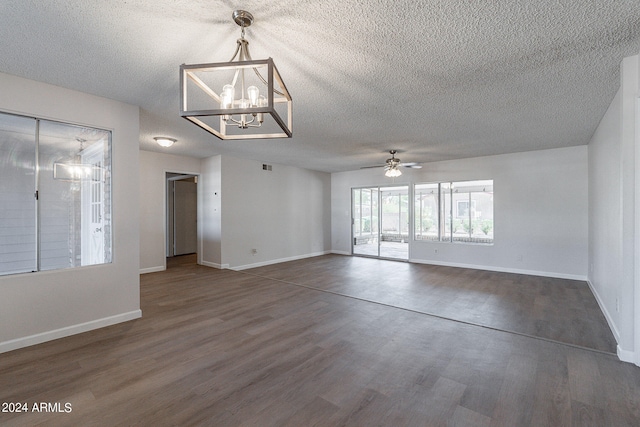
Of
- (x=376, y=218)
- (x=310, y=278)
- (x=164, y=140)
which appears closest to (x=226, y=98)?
(x=164, y=140)

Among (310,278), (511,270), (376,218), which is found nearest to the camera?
(310,278)

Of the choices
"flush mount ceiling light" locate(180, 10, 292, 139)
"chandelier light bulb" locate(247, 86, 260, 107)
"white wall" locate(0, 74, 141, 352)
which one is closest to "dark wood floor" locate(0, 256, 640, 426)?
"white wall" locate(0, 74, 141, 352)

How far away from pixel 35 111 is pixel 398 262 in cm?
729

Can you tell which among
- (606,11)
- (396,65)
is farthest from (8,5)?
(606,11)

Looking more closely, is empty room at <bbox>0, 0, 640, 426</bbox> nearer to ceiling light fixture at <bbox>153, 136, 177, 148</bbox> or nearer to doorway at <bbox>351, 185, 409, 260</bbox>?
ceiling light fixture at <bbox>153, 136, 177, 148</bbox>

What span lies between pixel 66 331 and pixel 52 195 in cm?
152

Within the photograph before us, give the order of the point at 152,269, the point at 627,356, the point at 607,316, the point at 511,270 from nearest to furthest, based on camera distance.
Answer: the point at 627,356, the point at 607,316, the point at 511,270, the point at 152,269

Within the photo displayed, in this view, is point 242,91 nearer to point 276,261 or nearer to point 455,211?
point 276,261

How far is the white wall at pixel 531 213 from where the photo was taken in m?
5.47

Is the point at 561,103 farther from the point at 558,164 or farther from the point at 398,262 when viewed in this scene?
the point at 398,262

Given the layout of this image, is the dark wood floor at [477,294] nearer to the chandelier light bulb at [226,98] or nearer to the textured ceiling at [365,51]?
the textured ceiling at [365,51]

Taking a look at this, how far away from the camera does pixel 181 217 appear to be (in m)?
9.01

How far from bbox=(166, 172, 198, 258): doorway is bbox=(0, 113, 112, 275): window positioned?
537 centimetres

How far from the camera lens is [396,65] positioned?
2.50 metres
